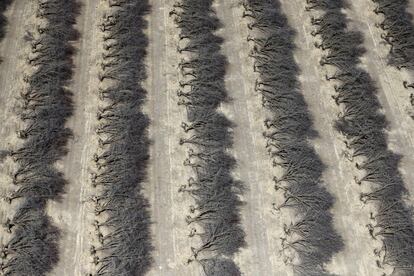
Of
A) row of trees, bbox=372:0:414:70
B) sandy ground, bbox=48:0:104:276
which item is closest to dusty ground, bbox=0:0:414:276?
sandy ground, bbox=48:0:104:276

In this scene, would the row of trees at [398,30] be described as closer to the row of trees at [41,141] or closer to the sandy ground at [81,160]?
the sandy ground at [81,160]

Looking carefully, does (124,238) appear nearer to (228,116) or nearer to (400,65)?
(228,116)

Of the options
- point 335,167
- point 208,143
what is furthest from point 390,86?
point 208,143

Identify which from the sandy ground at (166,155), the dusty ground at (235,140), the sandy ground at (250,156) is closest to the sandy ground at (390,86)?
the dusty ground at (235,140)

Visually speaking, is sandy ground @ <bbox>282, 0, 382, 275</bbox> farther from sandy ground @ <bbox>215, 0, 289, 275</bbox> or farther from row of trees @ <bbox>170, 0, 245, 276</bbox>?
row of trees @ <bbox>170, 0, 245, 276</bbox>

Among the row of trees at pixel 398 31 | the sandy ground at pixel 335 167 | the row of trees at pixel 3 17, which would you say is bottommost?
the sandy ground at pixel 335 167
